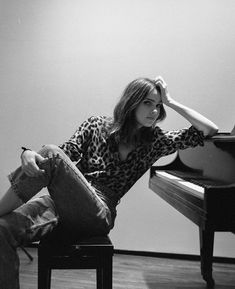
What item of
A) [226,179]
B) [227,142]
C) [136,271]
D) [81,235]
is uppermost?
[227,142]

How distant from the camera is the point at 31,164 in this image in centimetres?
140

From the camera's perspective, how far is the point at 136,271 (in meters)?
2.85

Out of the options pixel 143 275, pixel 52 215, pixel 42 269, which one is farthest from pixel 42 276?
pixel 143 275

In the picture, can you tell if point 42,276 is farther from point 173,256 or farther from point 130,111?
point 173,256

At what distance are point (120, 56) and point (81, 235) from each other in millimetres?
2185

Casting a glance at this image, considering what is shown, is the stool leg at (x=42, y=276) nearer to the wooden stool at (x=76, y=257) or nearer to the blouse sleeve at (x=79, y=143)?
the wooden stool at (x=76, y=257)

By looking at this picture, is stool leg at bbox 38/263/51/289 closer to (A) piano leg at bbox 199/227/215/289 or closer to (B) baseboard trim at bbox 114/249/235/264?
(A) piano leg at bbox 199/227/215/289

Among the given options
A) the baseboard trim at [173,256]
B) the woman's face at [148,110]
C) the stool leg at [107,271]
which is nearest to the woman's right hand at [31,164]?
the stool leg at [107,271]

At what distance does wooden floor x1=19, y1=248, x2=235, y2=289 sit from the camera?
8.22 ft

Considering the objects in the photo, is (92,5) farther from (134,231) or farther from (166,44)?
(134,231)

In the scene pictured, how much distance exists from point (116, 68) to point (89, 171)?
5.87ft

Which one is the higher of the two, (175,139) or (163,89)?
(163,89)

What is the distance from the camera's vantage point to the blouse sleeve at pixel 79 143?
5.93ft

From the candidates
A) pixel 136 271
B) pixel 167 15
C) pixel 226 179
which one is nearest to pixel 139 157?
pixel 226 179
